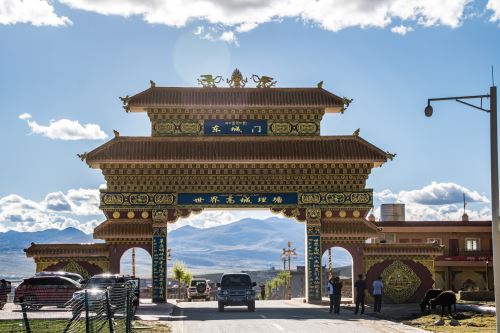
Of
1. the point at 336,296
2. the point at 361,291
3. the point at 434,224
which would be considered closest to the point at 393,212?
the point at 434,224

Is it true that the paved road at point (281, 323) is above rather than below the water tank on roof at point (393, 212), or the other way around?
below

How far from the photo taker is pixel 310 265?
4422 cm

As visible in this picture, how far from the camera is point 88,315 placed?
17281 millimetres

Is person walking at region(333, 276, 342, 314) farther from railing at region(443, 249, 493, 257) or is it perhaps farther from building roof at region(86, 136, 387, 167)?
railing at region(443, 249, 493, 257)

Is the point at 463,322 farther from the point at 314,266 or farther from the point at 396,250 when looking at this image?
the point at 314,266

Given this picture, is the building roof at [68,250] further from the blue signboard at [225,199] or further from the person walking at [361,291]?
the person walking at [361,291]

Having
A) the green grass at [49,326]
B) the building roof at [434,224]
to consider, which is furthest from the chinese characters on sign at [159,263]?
the building roof at [434,224]

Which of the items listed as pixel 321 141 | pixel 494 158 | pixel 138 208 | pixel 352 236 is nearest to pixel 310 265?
pixel 352 236

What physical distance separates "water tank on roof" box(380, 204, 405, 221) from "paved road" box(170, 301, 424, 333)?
2053 inches

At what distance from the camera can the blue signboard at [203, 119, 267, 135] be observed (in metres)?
45.9

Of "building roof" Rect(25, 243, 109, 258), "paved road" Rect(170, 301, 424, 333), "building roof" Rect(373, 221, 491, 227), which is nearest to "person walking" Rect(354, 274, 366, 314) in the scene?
"paved road" Rect(170, 301, 424, 333)

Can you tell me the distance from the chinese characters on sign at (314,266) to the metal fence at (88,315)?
42.1ft

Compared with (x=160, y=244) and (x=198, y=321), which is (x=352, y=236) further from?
(x=198, y=321)

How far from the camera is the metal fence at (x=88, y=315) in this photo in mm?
17844
